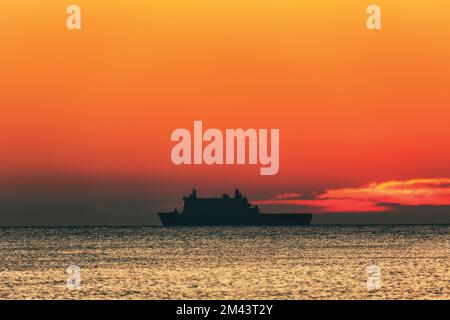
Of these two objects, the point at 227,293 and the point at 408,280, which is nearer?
the point at 227,293

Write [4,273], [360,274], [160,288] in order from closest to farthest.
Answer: [160,288] < [360,274] < [4,273]

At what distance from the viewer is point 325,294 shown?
4538cm

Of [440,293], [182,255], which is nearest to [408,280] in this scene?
[440,293]

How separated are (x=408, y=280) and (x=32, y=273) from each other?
26178mm
